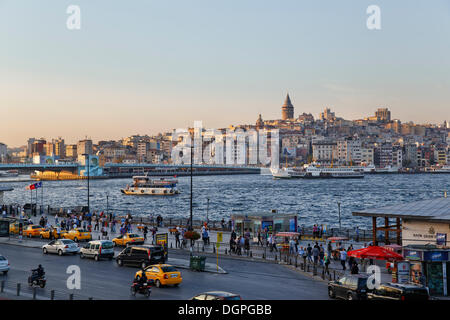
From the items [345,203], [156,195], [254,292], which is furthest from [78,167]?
[254,292]

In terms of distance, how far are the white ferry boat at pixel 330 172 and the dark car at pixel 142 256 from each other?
141067 mm

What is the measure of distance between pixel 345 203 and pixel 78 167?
106 m

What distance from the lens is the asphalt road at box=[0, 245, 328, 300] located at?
49.6 ft

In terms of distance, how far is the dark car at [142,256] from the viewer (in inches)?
769

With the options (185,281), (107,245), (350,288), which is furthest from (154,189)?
(350,288)

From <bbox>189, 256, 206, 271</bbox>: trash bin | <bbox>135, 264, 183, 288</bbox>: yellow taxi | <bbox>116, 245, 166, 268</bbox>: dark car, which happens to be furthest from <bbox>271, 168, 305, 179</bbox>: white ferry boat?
<bbox>135, 264, 183, 288</bbox>: yellow taxi

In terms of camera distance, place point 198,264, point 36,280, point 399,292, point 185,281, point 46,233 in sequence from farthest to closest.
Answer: point 46,233 < point 198,264 < point 185,281 < point 36,280 < point 399,292

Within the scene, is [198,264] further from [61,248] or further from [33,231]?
[33,231]

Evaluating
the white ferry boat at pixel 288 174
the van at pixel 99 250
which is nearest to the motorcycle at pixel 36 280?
the van at pixel 99 250

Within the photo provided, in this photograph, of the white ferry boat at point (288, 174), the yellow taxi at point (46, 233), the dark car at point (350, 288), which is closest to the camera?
the dark car at point (350, 288)

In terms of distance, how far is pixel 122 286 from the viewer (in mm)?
16250

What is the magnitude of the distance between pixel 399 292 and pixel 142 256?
31.4ft

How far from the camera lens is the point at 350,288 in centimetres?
1441

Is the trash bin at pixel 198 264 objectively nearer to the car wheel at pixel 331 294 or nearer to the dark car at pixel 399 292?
the car wheel at pixel 331 294
